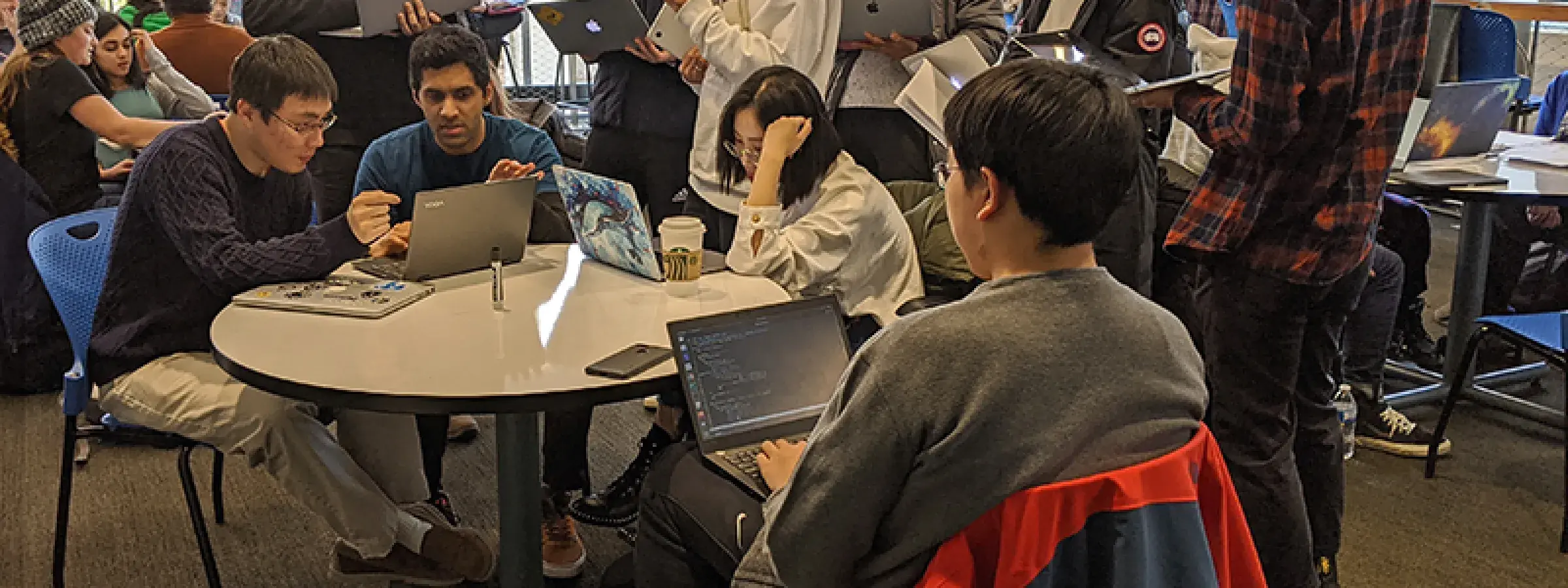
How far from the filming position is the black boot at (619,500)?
9.11ft

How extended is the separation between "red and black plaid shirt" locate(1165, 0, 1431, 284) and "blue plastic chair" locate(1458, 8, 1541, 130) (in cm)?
276

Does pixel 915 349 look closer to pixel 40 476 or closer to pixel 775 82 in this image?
pixel 775 82

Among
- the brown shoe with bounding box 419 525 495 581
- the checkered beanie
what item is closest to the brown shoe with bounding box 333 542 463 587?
the brown shoe with bounding box 419 525 495 581

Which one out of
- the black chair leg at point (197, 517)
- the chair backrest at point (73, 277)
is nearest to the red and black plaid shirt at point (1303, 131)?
the black chair leg at point (197, 517)

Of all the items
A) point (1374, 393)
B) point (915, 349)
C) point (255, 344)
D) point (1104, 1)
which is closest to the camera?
point (915, 349)

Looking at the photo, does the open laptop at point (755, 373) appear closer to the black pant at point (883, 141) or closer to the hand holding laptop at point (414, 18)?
the black pant at point (883, 141)

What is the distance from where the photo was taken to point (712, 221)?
10.4 ft

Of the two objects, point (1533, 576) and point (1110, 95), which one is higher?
point (1110, 95)

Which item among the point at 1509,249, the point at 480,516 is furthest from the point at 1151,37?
the point at 1509,249

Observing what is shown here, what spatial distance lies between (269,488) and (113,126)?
1.33 metres

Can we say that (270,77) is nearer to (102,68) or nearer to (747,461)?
(747,461)

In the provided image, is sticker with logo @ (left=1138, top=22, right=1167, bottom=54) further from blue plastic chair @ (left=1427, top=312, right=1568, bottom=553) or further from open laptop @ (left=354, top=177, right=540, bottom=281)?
open laptop @ (left=354, top=177, right=540, bottom=281)

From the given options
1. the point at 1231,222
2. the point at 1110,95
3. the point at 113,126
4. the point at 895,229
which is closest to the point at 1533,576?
the point at 1231,222

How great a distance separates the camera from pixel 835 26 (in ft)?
9.68
